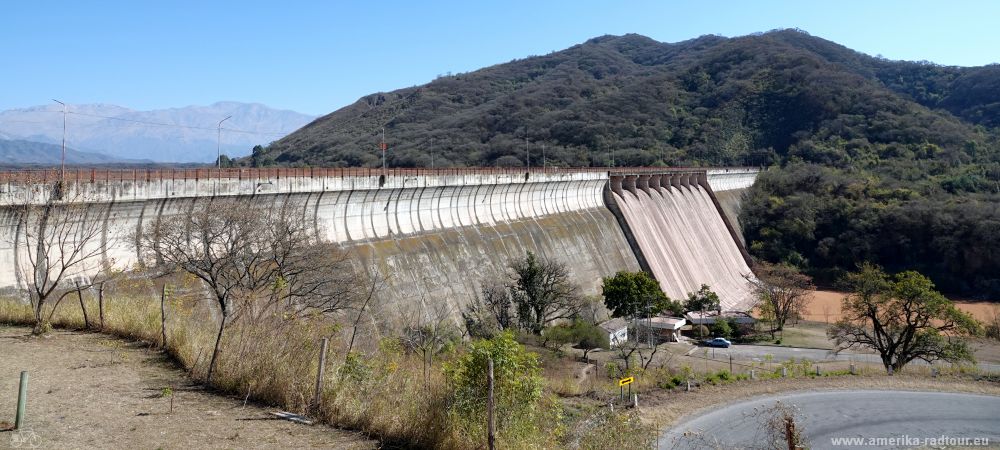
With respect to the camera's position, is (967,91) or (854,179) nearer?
(854,179)

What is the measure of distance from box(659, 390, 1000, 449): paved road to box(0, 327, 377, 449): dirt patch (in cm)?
1025

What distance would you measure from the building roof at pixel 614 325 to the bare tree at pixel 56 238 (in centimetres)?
2191

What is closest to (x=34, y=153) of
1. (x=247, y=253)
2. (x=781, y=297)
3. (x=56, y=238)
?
(x=56, y=238)

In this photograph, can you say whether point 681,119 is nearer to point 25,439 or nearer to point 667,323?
point 667,323

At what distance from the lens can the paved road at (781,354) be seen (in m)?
32.1

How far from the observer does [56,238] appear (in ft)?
56.1

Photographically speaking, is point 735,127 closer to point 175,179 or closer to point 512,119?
point 512,119

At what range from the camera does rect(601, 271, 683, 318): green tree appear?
34969 millimetres

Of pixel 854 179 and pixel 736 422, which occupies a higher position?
pixel 854 179

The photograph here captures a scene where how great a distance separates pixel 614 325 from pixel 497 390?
26.5 meters

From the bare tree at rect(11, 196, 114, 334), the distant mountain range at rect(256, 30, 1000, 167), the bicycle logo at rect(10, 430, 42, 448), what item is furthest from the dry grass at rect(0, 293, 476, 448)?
the distant mountain range at rect(256, 30, 1000, 167)

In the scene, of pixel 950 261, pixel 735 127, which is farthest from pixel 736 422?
pixel 735 127

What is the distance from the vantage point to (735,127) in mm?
97062

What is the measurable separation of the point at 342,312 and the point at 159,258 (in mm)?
6114
